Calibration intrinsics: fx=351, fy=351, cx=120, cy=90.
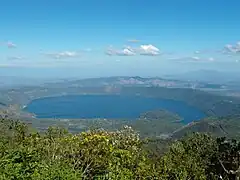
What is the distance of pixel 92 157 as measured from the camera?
29906mm

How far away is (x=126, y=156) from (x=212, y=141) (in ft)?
65.3

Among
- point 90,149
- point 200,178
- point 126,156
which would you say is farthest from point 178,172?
point 90,149

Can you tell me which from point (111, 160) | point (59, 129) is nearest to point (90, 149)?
point (111, 160)

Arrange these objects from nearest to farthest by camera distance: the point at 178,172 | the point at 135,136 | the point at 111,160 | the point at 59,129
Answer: the point at 111,160, the point at 178,172, the point at 59,129, the point at 135,136

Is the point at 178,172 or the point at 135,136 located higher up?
the point at 135,136

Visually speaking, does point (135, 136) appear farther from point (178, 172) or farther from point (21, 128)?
point (21, 128)

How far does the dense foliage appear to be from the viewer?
22.7 metres

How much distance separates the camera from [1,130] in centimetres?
3806

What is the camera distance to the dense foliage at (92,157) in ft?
74.4

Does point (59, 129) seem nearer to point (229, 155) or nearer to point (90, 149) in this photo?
point (90, 149)

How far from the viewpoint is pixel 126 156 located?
3075 centimetres

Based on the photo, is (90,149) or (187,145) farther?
(187,145)

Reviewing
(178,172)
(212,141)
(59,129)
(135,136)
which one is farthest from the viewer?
(212,141)

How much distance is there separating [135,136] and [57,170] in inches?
703
